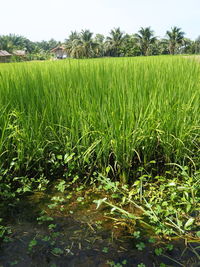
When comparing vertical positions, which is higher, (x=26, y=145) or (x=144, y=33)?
(x=144, y=33)

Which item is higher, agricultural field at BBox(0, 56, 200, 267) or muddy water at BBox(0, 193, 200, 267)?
agricultural field at BBox(0, 56, 200, 267)

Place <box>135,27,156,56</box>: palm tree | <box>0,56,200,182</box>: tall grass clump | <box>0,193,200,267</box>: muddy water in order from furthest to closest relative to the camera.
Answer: <box>135,27,156,56</box>: palm tree, <box>0,56,200,182</box>: tall grass clump, <box>0,193,200,267</box>: muddy water

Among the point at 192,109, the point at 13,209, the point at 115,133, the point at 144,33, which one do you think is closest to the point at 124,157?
the point at 115,133

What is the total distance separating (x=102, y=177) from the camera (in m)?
1.74

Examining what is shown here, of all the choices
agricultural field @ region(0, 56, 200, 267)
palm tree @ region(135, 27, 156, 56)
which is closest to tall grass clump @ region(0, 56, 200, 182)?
agricultural field @ region(0, 56, 200, 267)

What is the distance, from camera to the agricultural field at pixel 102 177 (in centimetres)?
120

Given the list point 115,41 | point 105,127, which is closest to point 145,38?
point 115,41

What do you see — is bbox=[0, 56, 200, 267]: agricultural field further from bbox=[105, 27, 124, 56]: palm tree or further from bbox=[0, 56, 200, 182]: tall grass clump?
bbox=[105, 27, 124, 56]: palm tree

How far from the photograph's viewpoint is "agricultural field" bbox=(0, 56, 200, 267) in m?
1.20

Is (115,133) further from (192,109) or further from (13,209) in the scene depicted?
(13,209)

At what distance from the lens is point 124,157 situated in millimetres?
1651

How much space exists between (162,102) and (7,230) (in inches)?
51.0

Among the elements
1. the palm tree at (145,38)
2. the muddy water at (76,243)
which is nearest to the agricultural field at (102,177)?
the muddy water at (76,243)

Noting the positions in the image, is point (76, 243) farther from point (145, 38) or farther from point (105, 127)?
point (145, 38)
